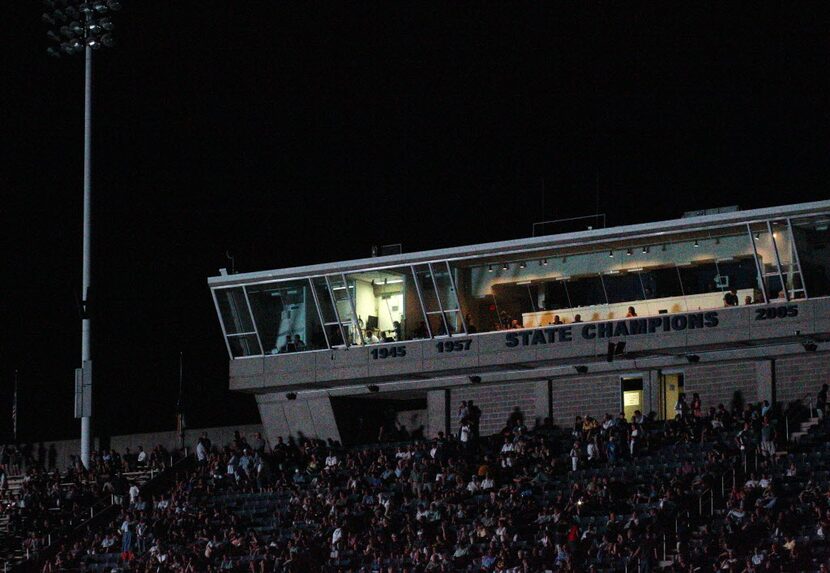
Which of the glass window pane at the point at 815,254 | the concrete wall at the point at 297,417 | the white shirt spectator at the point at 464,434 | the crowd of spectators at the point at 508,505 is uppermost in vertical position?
the glass window pane at the point at 815,254

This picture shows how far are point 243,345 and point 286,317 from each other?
4.49 ft

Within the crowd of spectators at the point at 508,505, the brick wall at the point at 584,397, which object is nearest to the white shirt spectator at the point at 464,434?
the crowd of spectators at the point at 508,505

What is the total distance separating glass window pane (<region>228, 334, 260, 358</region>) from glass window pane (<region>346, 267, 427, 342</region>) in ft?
9.69

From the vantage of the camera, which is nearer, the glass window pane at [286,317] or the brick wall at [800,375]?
the brick wall at [800,375]

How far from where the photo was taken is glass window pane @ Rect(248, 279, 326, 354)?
40906 millimetres

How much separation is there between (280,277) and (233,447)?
458 centimetres

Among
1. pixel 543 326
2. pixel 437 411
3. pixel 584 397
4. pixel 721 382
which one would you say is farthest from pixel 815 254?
pixel 437 411

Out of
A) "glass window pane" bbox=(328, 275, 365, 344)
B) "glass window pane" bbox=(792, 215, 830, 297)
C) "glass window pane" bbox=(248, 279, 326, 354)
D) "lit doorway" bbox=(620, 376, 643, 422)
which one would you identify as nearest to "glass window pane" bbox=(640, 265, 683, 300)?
"lit doorway" bbox=(620, 376, 643, 422)

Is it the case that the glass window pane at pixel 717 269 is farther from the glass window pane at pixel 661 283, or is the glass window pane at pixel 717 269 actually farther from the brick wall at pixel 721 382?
the brick wall at pixel 721 382

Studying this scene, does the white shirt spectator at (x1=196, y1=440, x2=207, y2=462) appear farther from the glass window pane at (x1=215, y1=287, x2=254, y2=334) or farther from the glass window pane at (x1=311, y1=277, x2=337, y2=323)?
the glass window pane at (x1=311, y1=277, x2=337, y2=323)

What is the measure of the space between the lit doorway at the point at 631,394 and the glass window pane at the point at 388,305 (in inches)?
193

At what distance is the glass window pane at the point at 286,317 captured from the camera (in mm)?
40906

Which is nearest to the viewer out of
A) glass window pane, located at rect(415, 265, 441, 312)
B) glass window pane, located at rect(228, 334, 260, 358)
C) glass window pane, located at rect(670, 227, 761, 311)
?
glass window pane, located at rect(670, 227, 761, 311)

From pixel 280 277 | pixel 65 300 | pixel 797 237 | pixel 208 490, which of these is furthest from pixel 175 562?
pixel 65 300
